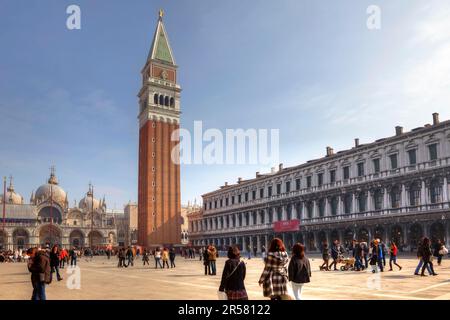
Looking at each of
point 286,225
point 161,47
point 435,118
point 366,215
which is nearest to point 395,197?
point 366,215

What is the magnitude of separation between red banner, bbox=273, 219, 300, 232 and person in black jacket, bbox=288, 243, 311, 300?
47.3 metres

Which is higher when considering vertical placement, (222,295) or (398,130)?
(398,130)

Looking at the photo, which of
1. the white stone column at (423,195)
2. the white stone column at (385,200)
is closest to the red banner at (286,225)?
the white stone column at (385,200)

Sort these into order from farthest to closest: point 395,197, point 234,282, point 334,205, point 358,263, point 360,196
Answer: point 334,205
point 360,196
point 395,197
point 358,263
point 234,282

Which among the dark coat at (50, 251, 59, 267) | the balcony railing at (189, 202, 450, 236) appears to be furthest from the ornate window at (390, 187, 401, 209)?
the dark coat at (50, 251, 59, 267)

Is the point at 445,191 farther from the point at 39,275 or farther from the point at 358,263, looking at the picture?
the point at 39,275

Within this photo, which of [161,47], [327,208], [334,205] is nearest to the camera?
[334,205]

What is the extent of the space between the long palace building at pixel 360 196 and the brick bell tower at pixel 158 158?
1191 centimetres

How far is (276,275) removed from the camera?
26.4 ft

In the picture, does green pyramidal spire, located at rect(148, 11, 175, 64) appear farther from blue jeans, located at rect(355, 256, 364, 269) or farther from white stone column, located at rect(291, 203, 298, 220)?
blue jeans, located at rect(355, 256, 364, 269)

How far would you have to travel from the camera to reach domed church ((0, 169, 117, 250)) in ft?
297

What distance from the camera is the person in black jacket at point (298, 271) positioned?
8547 mm

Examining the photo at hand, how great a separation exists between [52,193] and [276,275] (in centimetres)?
10716

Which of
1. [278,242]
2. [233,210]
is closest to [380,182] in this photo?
[233,210]
